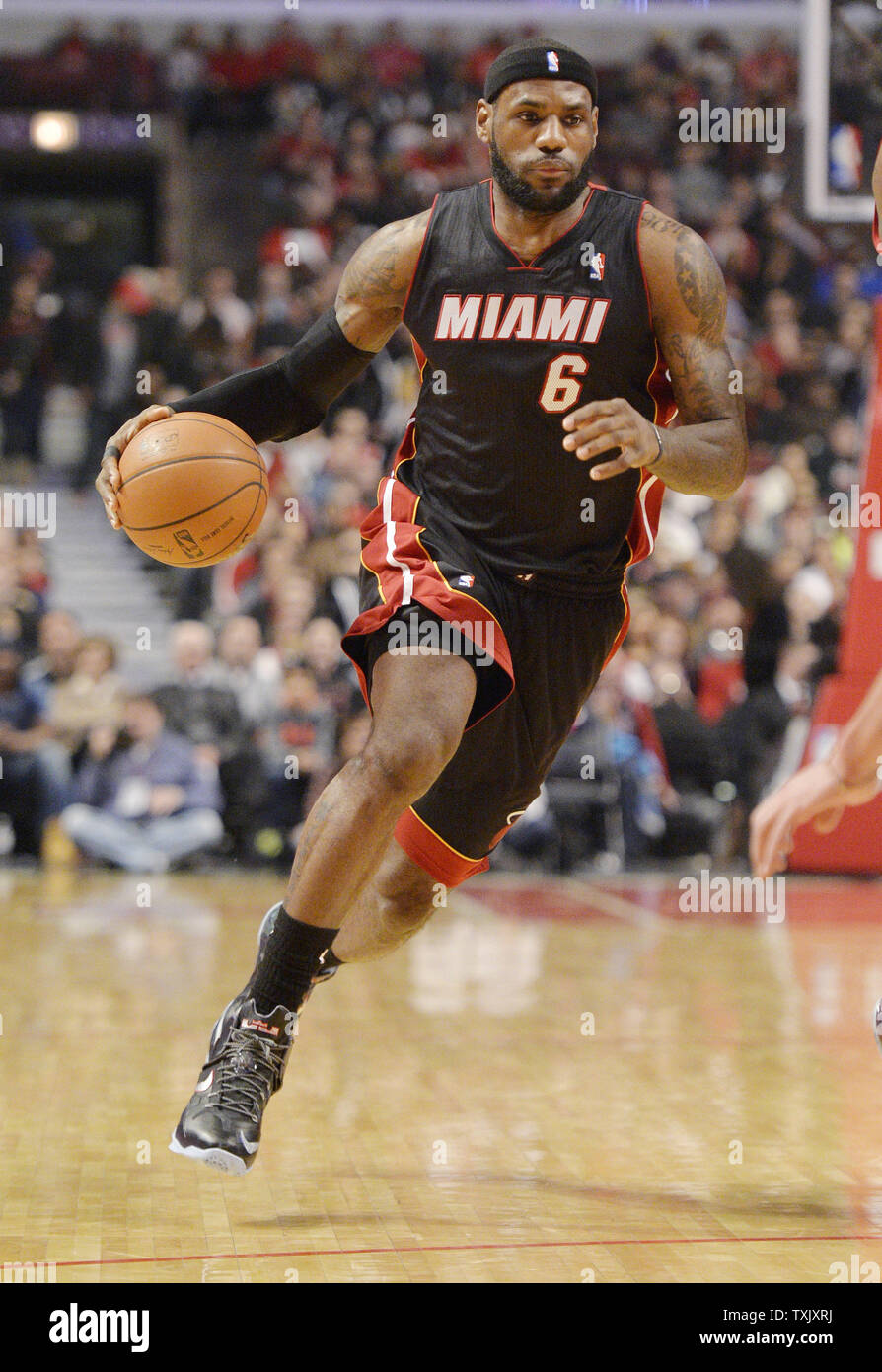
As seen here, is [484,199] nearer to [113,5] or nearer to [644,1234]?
[644,1234]

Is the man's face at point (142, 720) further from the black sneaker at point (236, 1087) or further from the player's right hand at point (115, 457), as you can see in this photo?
the black sneaker at point (236, 1087)

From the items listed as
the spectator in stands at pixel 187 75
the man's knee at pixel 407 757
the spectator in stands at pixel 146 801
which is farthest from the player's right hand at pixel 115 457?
the spectator in stands at pixel 187 75

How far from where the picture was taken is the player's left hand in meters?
3.39

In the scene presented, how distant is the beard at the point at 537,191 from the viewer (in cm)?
390

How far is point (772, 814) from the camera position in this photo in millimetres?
3307

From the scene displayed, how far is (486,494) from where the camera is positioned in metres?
4.02

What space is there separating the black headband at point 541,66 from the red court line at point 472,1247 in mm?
2407

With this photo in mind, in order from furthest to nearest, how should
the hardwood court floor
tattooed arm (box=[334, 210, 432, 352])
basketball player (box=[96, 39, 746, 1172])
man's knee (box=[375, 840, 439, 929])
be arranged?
1. man's knee (box=[375, 840, 439, 929])
2. tattooed arm (box=[334, 210, 432, 352])
3. basketball player (box=[96, 39, 746, 1172])
4. the hardwood court floor

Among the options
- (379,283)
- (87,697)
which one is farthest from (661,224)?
(87,697)

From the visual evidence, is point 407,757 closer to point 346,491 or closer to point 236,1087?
point 236,1087

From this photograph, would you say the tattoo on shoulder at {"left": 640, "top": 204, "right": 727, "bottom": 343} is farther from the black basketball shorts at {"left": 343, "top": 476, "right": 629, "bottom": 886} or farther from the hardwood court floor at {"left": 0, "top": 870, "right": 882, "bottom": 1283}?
the hardwood court floor at {"left": 0, "top": 870, "right": 882, "bottom": 1283}

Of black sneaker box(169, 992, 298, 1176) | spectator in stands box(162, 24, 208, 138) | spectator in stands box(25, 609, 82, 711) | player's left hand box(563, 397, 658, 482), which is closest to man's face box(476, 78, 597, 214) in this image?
player's left hand box(563, 397, 658, 482)

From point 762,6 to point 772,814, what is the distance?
17.7 metres

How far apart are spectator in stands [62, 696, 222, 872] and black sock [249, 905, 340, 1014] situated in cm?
693
